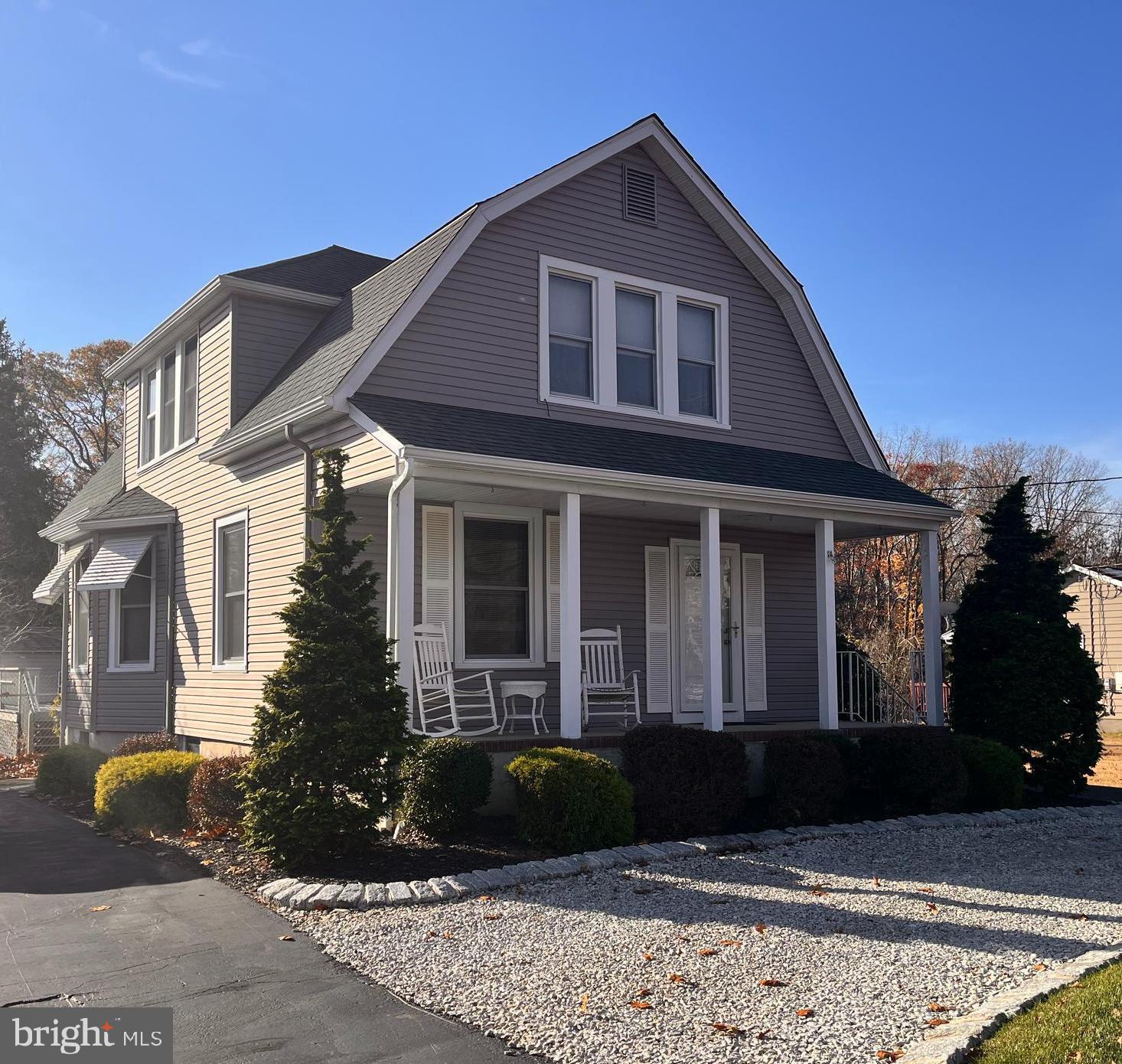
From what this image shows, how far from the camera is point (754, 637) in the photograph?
1434 cm

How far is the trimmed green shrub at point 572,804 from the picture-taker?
8586mm

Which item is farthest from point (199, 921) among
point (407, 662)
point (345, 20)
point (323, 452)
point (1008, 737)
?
point (1008, 737)

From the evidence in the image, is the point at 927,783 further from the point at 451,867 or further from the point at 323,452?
the point at 323,452

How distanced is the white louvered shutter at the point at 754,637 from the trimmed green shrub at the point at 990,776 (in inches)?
123

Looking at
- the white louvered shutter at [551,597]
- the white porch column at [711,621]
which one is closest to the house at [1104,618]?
the white porch column at [711,621]

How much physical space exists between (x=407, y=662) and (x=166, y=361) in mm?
8423

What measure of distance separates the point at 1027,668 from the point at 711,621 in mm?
3856

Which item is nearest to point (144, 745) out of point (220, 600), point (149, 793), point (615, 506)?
point (220, 600)

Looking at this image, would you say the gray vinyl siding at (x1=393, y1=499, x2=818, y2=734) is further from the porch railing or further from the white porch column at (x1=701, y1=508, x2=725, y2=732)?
the white porch column at (x1=701, y1=508, x2=725, y2=732)

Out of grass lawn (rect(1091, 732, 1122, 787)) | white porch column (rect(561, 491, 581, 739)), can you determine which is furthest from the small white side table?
grass lawn (rect(1091, 732, 1122, 787))

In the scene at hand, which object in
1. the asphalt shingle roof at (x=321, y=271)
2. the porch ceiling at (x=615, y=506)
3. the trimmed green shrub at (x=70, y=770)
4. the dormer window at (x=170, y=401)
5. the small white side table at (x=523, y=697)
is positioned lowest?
the trimmed green shrub at (x=70, y=770)

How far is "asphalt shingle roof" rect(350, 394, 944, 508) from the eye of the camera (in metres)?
10.2

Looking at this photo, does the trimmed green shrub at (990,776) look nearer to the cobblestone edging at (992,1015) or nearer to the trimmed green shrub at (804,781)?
the trimmed green shrub at (804,781)

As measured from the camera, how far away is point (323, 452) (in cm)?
907
